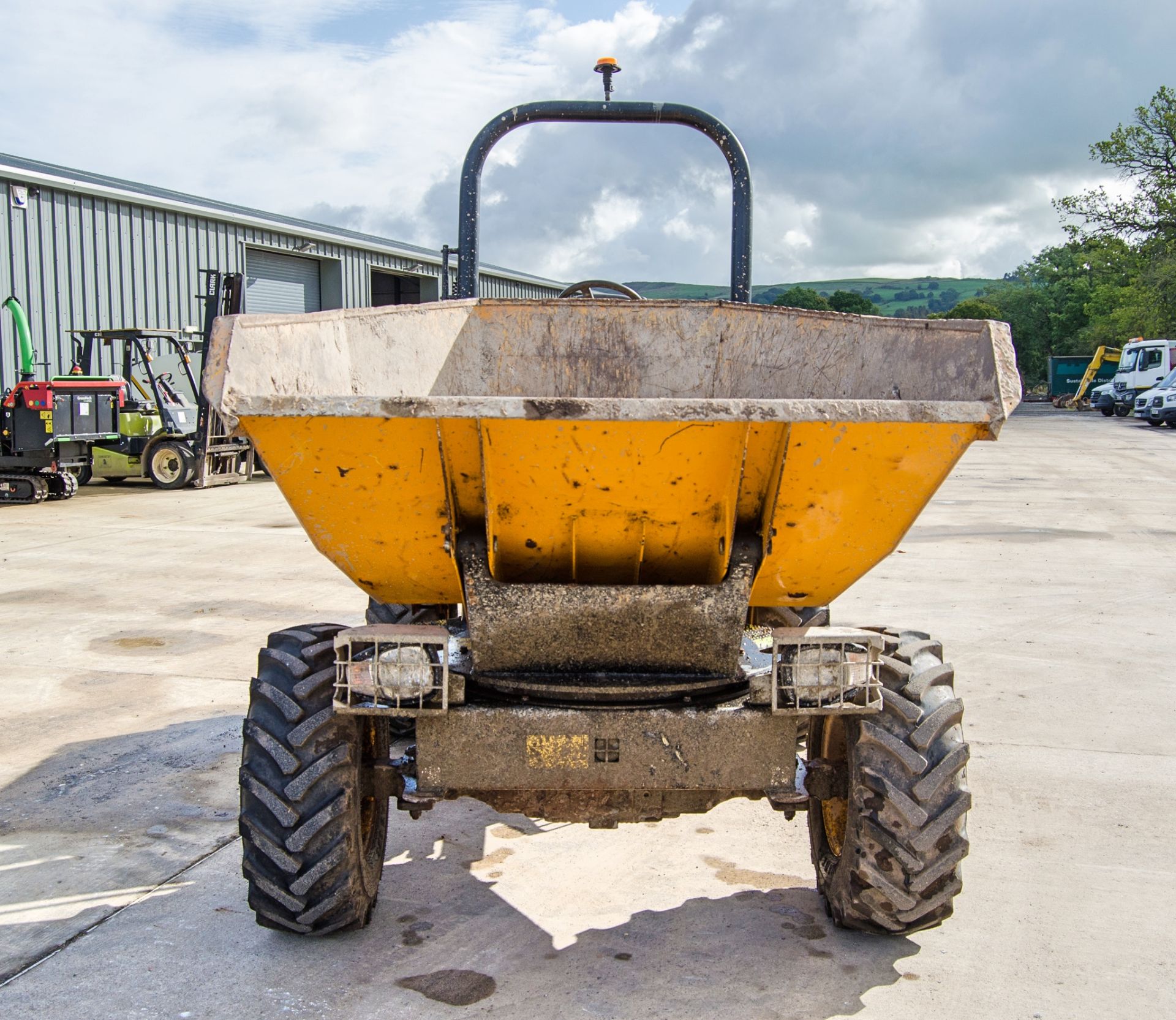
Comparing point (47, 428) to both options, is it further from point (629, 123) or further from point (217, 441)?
point (629, 123)

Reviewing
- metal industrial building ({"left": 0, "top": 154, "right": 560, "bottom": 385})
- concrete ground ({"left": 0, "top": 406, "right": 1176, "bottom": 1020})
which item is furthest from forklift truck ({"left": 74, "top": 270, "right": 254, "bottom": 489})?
concrete ground ({"left": 0, "top": 406, "right": 1176, "bottom": 1020})

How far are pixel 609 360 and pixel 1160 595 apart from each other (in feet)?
18.5

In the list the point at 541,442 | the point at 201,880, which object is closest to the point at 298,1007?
the point at 201,880

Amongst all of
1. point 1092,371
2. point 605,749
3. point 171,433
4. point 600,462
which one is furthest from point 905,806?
point 1092,371

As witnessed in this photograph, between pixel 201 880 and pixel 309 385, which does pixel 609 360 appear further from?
pixel 201 880

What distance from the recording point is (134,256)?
64.3 feet

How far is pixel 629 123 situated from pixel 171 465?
12720 millimetres

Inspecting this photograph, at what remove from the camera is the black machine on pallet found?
13422 mm

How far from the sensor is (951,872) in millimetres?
2930

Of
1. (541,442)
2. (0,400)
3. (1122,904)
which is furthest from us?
(0,400)

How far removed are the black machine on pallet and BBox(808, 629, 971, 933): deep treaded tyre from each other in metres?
12.8

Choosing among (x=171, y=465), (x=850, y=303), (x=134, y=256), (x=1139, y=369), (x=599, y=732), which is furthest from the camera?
(x=850, y=303)

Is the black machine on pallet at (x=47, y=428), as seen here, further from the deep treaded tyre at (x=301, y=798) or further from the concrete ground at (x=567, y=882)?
the deep treaded tyre at (x=301, y=798)

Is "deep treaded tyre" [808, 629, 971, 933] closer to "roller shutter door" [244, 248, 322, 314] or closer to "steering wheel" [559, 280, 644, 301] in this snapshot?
"steering wheel" [559, 280, 644, 301]
